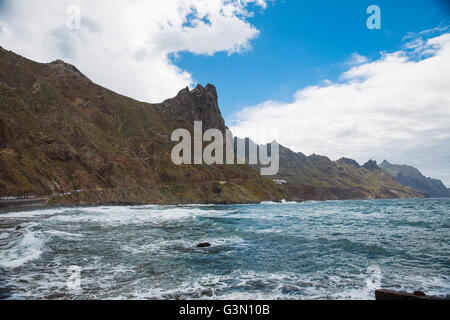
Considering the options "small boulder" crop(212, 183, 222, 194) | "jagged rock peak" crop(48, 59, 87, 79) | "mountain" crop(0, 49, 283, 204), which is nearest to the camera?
"mountain" crop(0, 49, 283, 204)

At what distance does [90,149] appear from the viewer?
101188 millimetres

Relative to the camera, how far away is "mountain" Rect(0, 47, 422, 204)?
74.5 meters

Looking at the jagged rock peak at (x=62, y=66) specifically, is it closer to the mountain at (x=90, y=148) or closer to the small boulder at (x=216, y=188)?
the mountain at (x=90, y=148)

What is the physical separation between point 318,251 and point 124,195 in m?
86.2

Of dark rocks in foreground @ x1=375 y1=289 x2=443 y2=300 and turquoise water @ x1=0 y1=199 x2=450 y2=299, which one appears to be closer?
dark rocks in foreground @ x1=375 y1=289 x2=443 y2=300

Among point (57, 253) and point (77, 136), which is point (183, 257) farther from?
point (77, 136)

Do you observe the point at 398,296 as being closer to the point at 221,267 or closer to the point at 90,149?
the point at 221,267

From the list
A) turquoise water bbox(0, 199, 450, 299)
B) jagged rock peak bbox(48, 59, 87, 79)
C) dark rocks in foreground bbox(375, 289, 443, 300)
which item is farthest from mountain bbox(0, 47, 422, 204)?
dark rocks in foreground bbox(375, 289, 443, 300)

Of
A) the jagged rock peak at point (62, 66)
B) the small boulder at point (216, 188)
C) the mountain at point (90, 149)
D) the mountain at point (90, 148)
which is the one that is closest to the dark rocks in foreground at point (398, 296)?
the mountain at point (90, 149)

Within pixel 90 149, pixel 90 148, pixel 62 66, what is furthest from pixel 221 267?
pixel 62 66

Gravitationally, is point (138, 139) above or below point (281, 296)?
above

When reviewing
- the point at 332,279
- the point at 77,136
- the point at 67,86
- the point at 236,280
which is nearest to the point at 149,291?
the point at 236,280

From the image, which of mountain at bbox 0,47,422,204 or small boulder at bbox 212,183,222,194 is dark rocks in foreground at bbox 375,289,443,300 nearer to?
mountain at bbox 0,47,422,204

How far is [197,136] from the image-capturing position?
181875 mm
